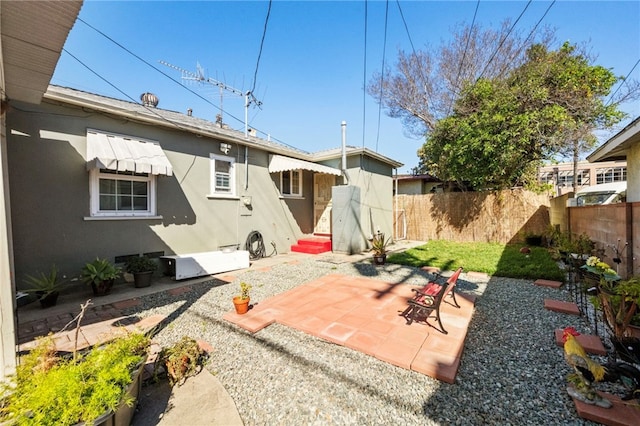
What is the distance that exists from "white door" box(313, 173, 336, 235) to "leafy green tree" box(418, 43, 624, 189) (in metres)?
6.67

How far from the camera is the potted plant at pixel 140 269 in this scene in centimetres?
747

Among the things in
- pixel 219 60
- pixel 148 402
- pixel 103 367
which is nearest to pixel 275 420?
pixel 148 402

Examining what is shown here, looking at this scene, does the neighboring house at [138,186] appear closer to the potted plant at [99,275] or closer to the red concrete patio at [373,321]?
the potted plant at [99,275]

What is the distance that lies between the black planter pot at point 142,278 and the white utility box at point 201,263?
711 mm

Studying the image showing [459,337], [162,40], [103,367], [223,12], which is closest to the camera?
[103,367]

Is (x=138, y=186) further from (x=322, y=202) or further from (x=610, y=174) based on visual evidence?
(x=610, y=174)

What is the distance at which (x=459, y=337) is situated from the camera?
14.2ft

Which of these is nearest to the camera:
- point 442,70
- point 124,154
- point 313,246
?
point 124,154

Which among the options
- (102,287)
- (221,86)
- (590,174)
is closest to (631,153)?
(102,287)

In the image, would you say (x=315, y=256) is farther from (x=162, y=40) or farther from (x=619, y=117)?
(x=619, y=117)

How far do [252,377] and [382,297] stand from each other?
3763 millimetres

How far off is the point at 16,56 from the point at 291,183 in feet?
34.3

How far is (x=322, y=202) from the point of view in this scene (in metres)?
14.7

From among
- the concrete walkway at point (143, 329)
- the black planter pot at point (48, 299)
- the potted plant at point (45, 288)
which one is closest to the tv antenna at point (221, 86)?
the concrete walkway at point (143, 329)
